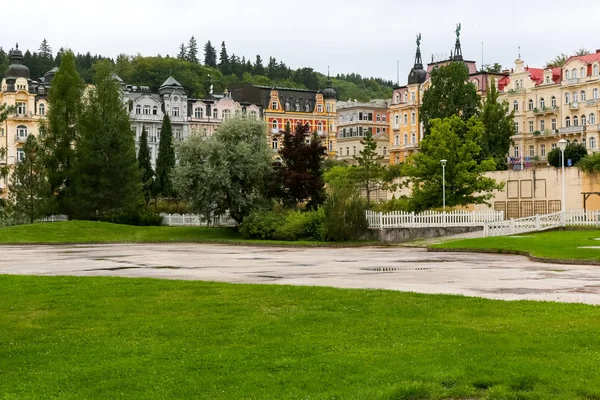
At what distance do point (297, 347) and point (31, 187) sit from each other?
62321mm

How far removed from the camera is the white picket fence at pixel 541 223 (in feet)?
151

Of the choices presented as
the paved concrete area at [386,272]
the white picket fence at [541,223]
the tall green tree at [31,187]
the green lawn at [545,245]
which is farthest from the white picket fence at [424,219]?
the tall green tree at [31,187]

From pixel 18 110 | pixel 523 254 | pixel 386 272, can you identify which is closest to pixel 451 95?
pixel 523 254

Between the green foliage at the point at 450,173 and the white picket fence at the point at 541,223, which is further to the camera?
the green foliage at the point at 450,173

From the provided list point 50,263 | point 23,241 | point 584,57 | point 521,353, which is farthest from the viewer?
point 584,57

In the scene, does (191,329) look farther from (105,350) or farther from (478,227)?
(478,227)

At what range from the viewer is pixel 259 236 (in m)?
54.1

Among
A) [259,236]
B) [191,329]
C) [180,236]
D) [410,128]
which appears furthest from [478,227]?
[410,128]

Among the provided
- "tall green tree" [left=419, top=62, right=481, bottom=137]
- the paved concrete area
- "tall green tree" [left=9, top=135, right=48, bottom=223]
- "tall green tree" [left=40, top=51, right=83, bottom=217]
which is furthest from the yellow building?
the paved concrete area

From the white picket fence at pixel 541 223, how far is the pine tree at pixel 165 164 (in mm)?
42014

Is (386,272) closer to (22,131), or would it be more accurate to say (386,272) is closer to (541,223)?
(541,223)

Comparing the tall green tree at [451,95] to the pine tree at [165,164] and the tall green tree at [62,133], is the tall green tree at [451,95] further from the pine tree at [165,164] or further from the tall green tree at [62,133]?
the tall green tree at [62,133]

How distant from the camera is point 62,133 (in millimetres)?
70438

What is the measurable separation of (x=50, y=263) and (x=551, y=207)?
42.1 meters
